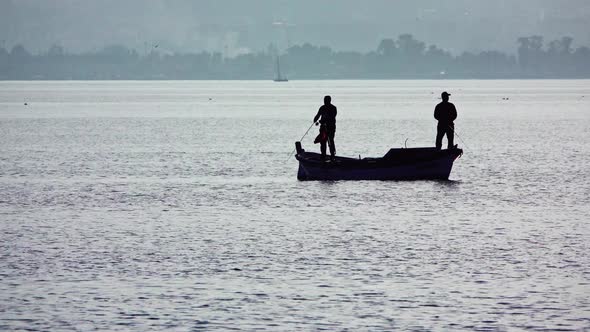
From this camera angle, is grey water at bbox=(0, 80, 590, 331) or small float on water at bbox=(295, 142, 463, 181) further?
small float on water at bbox=(295, 142, 463, 181)

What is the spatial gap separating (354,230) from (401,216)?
3910 millimetres

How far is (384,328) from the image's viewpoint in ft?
68.5

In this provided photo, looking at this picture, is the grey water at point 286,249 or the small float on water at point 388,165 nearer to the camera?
the grey water at point 286,249

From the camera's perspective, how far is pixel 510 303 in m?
22.9

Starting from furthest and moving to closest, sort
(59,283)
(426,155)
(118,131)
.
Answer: (118,131) < (426,155) < (59,283)

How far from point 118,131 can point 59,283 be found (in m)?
83.7

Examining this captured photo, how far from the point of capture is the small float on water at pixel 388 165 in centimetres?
4778

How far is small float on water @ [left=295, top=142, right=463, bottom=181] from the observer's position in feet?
157

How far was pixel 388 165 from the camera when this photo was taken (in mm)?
47688

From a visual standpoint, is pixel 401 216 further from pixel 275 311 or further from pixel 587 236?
pixel 275 311

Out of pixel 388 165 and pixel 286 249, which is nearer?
pixel 286 249

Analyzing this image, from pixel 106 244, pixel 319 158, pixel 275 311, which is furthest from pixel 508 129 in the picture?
pixel 275 311

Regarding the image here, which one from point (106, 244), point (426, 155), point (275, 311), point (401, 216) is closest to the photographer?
point (275, 311)

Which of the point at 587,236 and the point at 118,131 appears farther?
the point at 118,131
